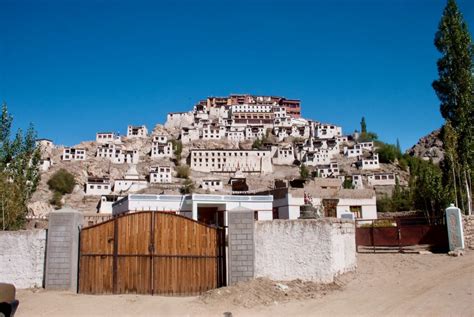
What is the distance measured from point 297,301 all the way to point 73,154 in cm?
9614

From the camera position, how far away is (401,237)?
18.2m

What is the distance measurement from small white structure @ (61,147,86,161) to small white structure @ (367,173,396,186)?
6617cm

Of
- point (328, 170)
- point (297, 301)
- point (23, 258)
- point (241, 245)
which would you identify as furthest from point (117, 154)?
point (297, 301)

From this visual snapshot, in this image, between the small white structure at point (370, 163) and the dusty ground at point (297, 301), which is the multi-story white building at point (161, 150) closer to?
the small white structure at point (370, 163)

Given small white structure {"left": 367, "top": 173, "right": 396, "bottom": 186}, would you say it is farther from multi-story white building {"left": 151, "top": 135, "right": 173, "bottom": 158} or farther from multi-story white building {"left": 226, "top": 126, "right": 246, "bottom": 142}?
multi-story white building {"left": 151, "top": 135, "right": 173, "bottom": 158}

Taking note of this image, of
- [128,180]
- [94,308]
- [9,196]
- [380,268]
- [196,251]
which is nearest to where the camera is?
[94,308]

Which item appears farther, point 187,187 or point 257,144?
point 257,144

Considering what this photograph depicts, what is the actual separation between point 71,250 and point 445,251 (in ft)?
48.4

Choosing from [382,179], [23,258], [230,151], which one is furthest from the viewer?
[230,151]

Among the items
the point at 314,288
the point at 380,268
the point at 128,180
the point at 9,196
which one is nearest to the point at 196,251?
the point at 314,288

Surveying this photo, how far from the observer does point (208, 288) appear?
10781 mm

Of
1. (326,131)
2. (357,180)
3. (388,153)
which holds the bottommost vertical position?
(357,180)

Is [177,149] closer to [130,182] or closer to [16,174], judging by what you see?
[130,182]

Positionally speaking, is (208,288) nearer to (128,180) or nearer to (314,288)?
(314,288)
